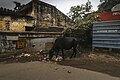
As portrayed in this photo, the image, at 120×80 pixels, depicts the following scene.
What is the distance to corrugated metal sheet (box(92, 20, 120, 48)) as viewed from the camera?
38.8 feet

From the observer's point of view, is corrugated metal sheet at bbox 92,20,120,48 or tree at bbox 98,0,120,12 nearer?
corrugated metal sheet at bbox 92,20,120,48

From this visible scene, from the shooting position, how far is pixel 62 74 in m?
7.91

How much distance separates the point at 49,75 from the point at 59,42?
5015 millimetres

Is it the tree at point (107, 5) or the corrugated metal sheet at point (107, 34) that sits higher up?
the tree at point (107, 5)

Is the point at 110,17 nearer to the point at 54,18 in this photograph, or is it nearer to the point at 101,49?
the point at 101,49

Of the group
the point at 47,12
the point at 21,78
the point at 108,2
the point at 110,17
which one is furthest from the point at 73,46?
the point at 47,12

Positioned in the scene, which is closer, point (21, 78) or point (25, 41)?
point (21, 78)

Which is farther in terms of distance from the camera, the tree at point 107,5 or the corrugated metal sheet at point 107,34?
the tree at point 107,5

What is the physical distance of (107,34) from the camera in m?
12.4

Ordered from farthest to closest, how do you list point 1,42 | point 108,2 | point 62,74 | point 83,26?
point 108,2, point 1,42, point 83,26, point 62,74

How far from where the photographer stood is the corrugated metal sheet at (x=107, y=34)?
1181cm

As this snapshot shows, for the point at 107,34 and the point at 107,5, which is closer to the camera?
the point at 107,34

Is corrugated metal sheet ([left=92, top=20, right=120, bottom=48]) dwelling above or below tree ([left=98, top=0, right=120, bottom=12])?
below

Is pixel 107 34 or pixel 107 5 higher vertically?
pixel 107 5
